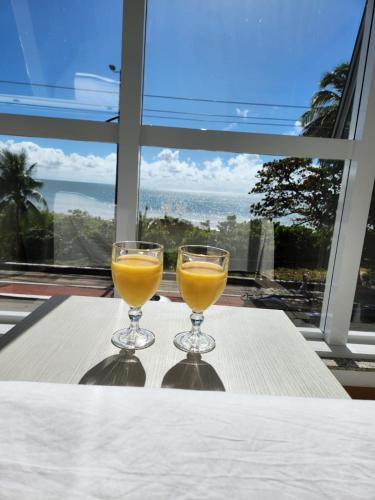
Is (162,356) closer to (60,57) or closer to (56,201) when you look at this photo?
(56,201)

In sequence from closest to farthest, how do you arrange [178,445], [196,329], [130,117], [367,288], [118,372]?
[178,445]
[118,372]
[196,329]
[130,117]
[367,288]

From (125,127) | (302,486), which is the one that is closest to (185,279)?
(302,486)

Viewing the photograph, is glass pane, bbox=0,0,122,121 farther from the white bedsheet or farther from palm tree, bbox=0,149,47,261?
the white bedsheet

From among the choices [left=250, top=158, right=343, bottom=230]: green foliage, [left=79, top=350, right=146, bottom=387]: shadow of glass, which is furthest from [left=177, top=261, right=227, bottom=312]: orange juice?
[left=250, top=158, right=343, bottom=230]: green foliage

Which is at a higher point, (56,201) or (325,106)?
(325,106)

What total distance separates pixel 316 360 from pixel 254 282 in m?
0.88

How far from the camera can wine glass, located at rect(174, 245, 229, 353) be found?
0.50 metres

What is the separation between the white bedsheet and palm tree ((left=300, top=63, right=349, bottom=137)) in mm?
1111

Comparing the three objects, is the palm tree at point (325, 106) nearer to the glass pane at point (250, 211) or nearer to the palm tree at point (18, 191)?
the glass pane at point (250, 211)

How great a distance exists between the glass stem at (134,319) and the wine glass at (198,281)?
0.06 metres

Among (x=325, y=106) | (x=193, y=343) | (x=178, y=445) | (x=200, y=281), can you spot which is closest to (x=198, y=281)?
(x=200, y=281)

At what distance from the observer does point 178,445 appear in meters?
0.28

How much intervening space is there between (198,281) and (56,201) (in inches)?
38.4

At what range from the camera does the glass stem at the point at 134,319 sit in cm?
53
